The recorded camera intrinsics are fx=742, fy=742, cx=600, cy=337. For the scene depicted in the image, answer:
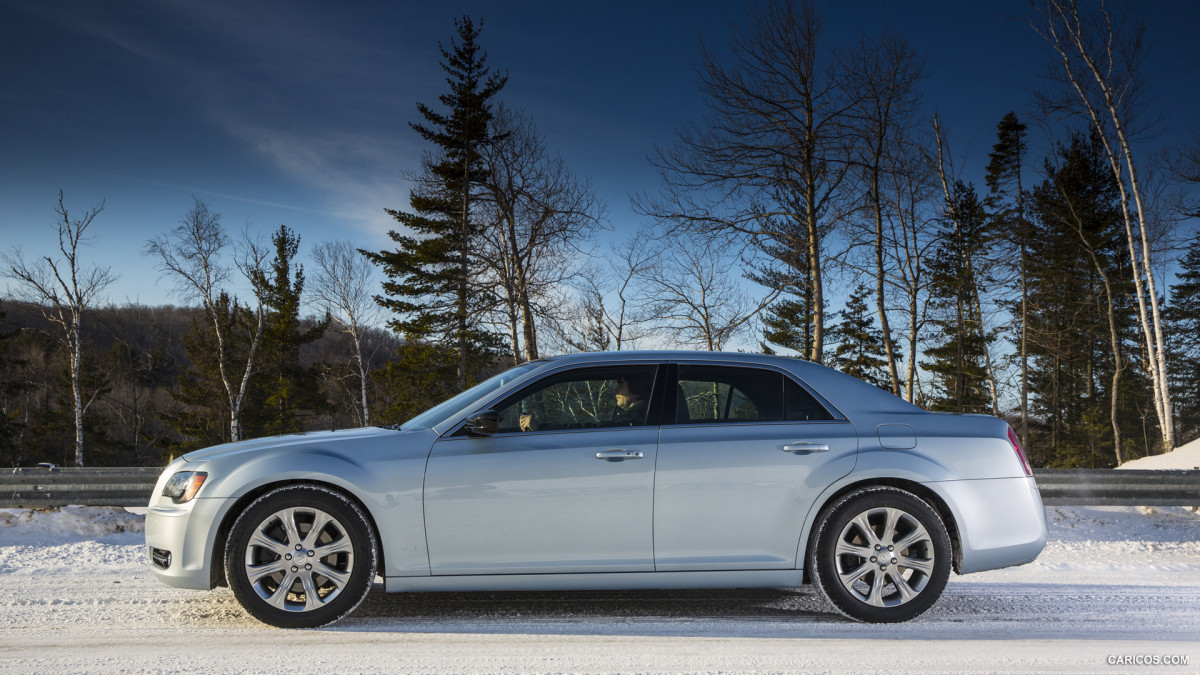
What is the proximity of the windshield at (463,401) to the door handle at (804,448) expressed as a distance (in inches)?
62.7

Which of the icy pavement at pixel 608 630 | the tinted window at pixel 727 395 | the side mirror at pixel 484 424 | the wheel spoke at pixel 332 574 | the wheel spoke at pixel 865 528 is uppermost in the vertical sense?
Result: the tinted window at pixel 727 395

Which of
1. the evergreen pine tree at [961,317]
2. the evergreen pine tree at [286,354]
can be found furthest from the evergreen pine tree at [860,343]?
the evergreen pine tree at [286,354]

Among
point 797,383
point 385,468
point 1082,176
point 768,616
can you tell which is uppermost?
point 1082,176

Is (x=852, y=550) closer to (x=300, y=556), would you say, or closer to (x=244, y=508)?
(x=300, y=556)

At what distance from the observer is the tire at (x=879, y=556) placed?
428 cm

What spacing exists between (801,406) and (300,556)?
304 centimetres

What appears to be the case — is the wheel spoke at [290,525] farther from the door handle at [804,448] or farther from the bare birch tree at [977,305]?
the bare birch tree at [977,305]

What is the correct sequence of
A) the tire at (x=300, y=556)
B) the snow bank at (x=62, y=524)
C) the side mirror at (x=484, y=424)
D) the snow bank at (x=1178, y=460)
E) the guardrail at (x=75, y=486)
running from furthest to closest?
the snow bank at (x=1178, y=460) → the guardrail at (x=75, y=486) → the snow bank at (x=62, y=524) → the side mirror at (x=484, y=424) → the tire at (x=300, y=556)

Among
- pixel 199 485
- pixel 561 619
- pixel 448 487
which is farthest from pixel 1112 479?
pixel 199 485

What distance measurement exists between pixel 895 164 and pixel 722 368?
17897 mm

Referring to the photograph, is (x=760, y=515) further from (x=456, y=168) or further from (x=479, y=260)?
(x=456, y=168)

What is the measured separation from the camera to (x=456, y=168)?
31.5 metres

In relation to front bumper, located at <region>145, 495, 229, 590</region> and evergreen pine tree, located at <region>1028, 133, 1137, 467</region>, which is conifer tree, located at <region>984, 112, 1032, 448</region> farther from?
front bumper, located at <region>145, 495, 229, 590</region>

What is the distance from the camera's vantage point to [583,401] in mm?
4523
